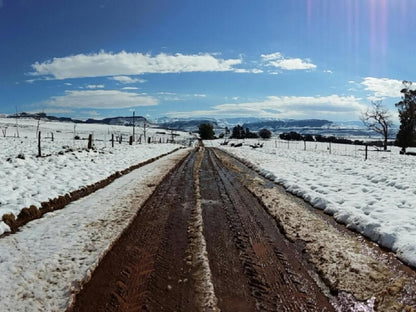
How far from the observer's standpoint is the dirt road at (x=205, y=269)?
12.8ft

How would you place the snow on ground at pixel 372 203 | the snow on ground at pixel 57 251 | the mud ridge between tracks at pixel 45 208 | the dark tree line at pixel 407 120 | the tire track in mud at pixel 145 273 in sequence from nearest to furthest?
1. the tire track in mud at pixel 145 273
2. the snow on ground at pixel 57 251
3. the snow on ground at pixel 372 203
4. the mud ridge between tracks at pixel 45 208
5. the dark tree line at pixel 407 120

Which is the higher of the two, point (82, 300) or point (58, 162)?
point (58, 162)

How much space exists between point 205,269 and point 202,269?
48mm

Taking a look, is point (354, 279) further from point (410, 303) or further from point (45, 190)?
point (45, 190)

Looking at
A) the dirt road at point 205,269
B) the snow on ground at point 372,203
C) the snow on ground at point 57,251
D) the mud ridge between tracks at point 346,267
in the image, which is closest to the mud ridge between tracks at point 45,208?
the snow on ground at point 57,251

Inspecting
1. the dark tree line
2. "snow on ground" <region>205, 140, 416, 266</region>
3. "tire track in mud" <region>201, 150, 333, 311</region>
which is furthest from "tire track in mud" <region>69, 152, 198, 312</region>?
the dark tree line

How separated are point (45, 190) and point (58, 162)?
546 cm

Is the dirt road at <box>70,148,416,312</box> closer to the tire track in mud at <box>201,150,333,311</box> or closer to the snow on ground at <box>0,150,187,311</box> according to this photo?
the tire track in mud at <box>201,150,333,311</box>

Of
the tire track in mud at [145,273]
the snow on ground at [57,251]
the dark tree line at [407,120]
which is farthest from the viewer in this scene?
the dark tree line at [407,120]

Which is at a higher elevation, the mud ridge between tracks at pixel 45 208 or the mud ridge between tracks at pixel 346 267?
the mud ridge between tracks at pixel 45 208

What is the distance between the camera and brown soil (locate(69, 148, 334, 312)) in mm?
3910

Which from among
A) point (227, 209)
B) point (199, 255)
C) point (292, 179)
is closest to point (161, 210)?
point (227, 209)

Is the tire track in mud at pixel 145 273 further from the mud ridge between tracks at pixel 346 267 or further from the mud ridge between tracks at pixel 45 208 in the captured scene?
the mud ridge between tracks at pixel 45 208

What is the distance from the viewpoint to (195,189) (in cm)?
1187
